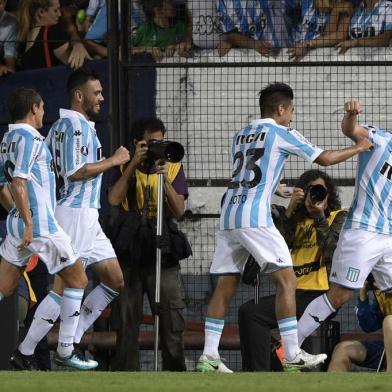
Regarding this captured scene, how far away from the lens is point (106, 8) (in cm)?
1220

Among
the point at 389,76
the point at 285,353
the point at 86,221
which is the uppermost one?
the point at 389,76

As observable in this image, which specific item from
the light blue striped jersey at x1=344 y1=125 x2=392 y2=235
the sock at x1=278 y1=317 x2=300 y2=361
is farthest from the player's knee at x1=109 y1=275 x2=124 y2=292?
the light blue striped jersey at x1=344 y1=125 x2=392 y2=235

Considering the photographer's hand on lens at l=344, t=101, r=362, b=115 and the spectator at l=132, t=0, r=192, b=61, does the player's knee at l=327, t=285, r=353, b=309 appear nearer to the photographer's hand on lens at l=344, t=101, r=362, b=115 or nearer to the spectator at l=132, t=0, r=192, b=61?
the photographer's hand on lens at l=344, t=101, r=362, b=115

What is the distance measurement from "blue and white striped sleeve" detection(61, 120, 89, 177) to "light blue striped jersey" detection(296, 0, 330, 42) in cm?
264

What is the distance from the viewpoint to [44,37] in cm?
1247

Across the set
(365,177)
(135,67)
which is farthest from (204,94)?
(365,177)

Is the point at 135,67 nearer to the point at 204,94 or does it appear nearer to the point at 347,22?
the point at 204,94

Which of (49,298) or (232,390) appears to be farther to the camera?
(49,298)

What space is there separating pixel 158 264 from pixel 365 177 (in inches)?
69.7

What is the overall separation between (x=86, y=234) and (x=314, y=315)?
1794 mm

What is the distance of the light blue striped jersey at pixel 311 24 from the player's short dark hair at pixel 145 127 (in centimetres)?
181

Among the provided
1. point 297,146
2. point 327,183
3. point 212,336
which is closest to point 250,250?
point 212,336

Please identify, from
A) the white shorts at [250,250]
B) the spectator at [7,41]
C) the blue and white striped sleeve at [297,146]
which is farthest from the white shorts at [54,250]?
the spectator at [7,41]

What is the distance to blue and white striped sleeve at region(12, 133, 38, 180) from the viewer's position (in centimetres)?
1002
